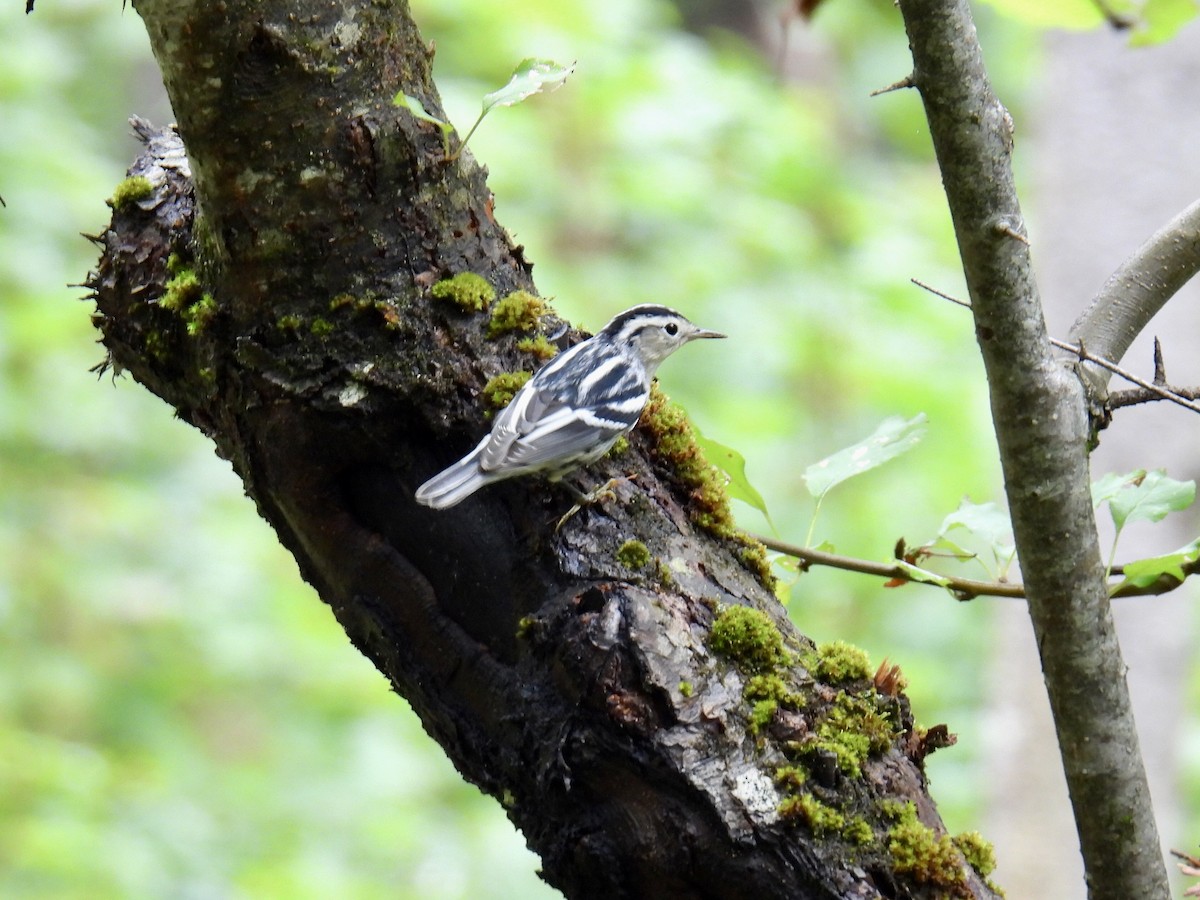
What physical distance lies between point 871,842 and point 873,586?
555cm

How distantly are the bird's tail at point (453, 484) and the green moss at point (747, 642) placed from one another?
411 millimetres

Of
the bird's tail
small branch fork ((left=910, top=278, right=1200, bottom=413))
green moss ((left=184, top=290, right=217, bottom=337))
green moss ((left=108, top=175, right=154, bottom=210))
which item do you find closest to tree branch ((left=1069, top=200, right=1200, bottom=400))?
small branch fork ((left=910, top=278, right=1200, bottom=413))

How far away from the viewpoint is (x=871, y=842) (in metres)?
1.54

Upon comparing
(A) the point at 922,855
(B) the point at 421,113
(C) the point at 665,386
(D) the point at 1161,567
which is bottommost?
(A) the point at 922,855

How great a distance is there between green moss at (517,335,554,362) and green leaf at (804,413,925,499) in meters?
0.58

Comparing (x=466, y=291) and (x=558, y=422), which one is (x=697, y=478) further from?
(x=466, y=291)

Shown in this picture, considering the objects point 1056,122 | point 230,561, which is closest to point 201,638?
point 230,561

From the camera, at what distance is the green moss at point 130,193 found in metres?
2.02

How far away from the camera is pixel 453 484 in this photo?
1.72 metres

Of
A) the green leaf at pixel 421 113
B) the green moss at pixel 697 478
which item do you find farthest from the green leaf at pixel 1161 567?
the green leaf at pixel 421 113

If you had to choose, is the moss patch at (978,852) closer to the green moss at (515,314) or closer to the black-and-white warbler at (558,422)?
the black-and-white warbler at (558,422)

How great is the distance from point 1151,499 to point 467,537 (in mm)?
1091

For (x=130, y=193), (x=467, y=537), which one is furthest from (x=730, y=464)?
(x=130, y=193)

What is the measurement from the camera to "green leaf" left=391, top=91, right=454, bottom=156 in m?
1.66
